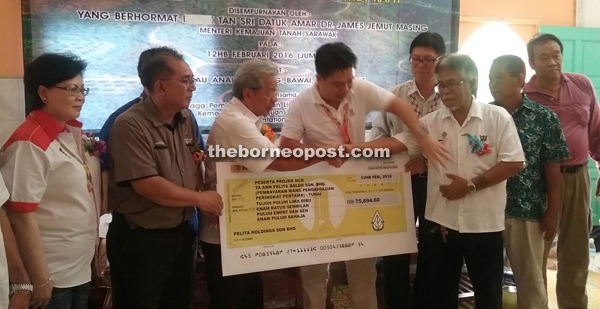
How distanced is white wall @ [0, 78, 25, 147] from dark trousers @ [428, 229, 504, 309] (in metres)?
3.16

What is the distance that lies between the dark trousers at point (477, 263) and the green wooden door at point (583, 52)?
367 cm

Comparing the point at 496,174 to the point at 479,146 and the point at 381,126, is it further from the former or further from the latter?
the point at 381,126

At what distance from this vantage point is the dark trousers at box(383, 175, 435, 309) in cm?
252

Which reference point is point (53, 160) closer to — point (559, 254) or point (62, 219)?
point (62, 219)

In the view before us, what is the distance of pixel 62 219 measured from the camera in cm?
174

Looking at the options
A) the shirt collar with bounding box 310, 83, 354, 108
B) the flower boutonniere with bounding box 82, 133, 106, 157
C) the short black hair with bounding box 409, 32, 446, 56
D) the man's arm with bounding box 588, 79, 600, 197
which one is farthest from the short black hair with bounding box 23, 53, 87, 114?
the man's arm with bounding box 588, 79, 600, 197

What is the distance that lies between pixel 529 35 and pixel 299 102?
148 inches

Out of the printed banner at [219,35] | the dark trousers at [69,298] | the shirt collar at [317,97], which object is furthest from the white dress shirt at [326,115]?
the printed banner at [219,35]

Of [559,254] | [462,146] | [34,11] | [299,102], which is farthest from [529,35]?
[34,11]

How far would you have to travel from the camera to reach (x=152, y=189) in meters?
1.85

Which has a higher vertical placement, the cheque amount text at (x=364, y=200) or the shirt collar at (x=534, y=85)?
the shirt collar at (x=534, y=85)

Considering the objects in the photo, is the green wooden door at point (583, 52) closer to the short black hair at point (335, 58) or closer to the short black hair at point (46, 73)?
the short black hair at point (335, 58)

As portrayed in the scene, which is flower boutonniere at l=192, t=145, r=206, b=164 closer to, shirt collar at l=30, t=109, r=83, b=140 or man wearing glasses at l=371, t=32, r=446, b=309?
shirt collar at l=30, t=109, r=83, b=140

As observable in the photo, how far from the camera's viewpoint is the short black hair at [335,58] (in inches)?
82.7
